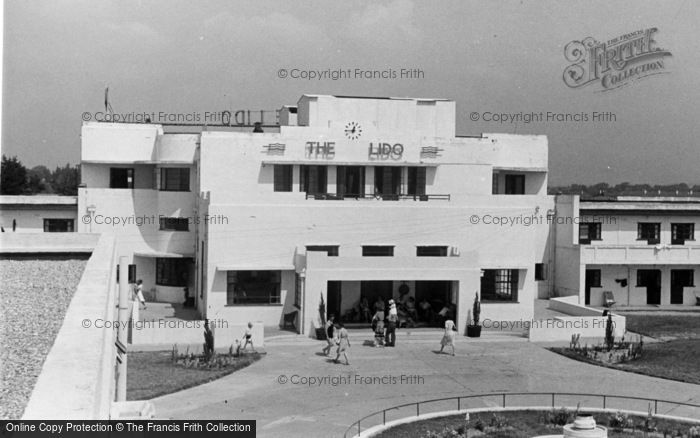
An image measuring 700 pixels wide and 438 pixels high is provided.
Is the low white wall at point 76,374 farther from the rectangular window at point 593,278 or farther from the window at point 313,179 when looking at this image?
the rectangular window at point 593,278

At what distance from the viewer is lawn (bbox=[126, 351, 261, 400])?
2079cm

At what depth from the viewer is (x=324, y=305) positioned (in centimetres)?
3003

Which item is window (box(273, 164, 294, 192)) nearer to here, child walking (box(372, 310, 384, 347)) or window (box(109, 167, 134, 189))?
child walking (box(372, 310, 384, 347))

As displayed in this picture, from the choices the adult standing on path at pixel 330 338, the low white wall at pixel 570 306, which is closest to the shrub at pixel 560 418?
the adult standing on path at pixel 330 338

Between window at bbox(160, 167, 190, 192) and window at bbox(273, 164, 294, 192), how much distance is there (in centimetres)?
542

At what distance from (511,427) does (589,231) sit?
26135 mm

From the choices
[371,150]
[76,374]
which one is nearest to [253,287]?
[371,150]

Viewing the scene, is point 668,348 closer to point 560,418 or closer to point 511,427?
point 560,418

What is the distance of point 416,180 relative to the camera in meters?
36.2

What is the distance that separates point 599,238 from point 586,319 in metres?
12.6

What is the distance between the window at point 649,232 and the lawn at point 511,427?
2562cm

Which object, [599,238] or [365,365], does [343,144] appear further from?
[599,238]

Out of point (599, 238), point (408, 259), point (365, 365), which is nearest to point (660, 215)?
A: point (599, 238)

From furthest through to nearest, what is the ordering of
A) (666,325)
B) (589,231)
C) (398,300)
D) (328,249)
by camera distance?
(589,231)
(666,325)
(328,249)
(398,300)
